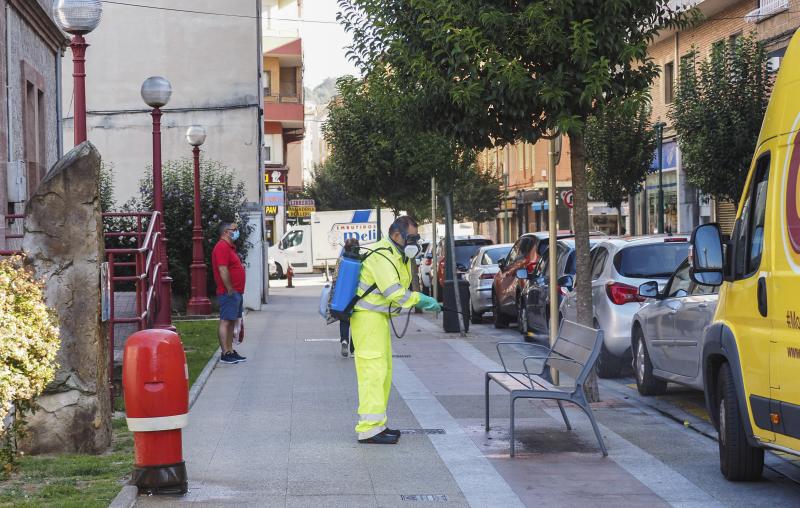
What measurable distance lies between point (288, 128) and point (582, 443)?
53.2 meters

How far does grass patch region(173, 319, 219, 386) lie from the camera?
15.5 metres

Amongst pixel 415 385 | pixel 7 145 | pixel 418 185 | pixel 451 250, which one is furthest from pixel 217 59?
pixel 415 385

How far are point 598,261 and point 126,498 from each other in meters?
9.04

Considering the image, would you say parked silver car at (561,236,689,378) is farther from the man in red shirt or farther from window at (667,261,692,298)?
the man in red shirt

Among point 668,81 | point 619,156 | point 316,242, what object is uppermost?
point 668,81

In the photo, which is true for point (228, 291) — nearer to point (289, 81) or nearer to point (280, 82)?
point (280, 82)

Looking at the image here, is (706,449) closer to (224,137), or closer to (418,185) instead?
(418,185)

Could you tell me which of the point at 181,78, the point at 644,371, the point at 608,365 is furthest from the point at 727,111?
the point at 181,78

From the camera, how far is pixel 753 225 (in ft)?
25.6

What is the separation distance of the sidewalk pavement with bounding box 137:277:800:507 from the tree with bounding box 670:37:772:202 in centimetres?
1149

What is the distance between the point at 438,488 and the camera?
7996 mm

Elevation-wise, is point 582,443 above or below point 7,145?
below

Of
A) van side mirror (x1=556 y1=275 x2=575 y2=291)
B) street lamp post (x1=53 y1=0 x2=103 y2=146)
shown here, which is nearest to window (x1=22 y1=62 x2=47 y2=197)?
street lamp post (x1=53 y1=0 x2=103 y2=146)

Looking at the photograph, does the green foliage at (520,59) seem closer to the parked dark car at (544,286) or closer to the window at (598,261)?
the window at (598,261)
